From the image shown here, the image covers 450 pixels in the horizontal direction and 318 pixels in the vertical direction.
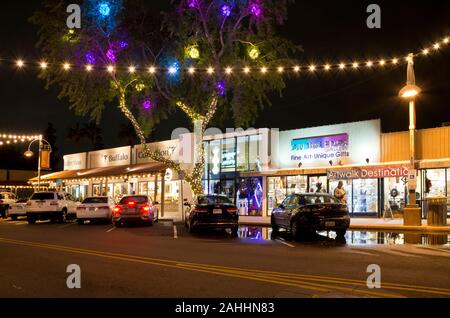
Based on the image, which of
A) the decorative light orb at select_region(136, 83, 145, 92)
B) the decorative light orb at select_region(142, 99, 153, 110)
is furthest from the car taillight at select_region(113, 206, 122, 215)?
the decorative light orb at select_region(136, 83, 145, 92)

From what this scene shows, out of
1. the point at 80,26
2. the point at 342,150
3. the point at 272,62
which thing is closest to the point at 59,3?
the point at 80,26

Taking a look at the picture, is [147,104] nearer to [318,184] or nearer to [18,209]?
[18,209]

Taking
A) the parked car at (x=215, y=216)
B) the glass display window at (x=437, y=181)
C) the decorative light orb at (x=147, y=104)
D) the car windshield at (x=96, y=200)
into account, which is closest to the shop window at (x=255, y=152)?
the decorative light orb at (x=147, y=104)

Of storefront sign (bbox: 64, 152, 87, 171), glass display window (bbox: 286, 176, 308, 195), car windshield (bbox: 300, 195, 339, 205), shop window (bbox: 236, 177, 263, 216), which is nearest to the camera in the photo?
car windshield (bbox: 300, 195, 339, 205)

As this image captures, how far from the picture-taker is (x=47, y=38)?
28766 millimetres

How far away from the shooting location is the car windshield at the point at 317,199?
17.1 m

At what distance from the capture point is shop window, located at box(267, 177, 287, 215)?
3033 cm

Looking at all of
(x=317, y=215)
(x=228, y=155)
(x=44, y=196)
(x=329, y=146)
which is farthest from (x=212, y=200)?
(x=228, y=155)

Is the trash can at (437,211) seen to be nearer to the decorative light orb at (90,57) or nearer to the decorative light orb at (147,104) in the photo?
the decorative light orb at (147,104)

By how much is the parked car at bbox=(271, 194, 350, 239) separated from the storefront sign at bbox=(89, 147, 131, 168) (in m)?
28.5

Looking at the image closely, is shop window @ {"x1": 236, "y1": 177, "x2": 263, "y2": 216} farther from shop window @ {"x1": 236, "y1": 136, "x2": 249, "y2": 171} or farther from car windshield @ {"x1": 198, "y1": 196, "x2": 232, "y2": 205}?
car windshield @ {"x1": 198, "y1": 196, "x2": 232, "y2": 205}

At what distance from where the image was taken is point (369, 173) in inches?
1000

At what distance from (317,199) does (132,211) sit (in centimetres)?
960
